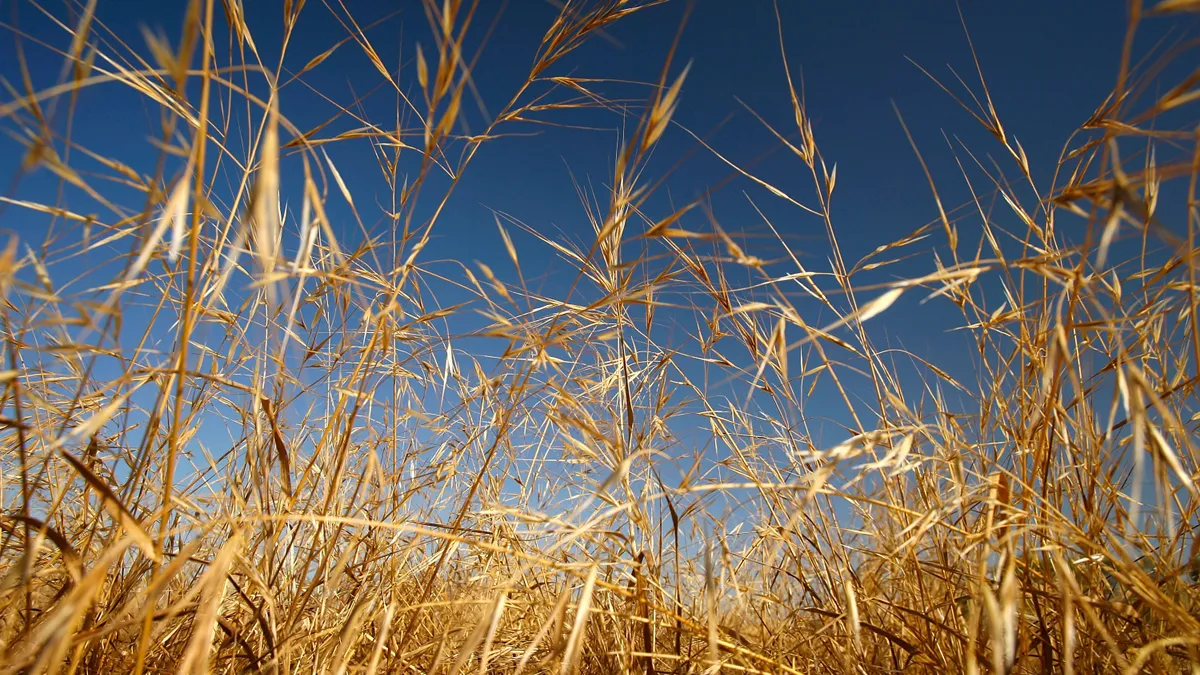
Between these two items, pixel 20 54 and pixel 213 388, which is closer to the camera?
pixel 20 54

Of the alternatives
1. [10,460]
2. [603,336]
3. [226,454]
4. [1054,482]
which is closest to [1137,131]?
[1054,482]

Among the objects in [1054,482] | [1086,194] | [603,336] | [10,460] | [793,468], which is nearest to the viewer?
[1086,194]

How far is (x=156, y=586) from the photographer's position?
60 centimetres

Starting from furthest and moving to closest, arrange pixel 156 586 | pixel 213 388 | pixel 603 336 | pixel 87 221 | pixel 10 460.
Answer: pixel 10 460
pixel 213 388
pixel 603 336
pixel 87 221
pixel 156 586

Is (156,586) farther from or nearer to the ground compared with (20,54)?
nearer to the ground

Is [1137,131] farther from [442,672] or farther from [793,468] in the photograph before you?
[442,672]

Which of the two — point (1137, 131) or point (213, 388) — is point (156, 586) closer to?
point (213, 388)

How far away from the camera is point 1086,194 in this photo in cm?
74

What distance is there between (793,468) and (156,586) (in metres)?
1.28

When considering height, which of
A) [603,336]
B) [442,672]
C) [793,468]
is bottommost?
[442,672]

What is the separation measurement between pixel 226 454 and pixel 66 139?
2.86 ft

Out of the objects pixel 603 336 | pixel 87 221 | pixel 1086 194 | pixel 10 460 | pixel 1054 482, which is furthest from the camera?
pixel 10 460

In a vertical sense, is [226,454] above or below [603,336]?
below

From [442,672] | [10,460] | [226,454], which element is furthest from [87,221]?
[10,460]
